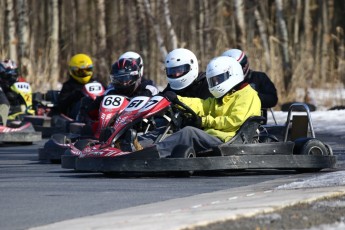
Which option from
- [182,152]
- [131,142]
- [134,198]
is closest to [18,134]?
[131,142]

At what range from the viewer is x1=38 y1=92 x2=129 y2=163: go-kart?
1448 centimetres

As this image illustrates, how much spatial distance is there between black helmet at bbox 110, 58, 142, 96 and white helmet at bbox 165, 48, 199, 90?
1.07 m

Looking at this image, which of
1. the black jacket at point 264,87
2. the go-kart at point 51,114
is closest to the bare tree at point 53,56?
the go-kart at point 51,114

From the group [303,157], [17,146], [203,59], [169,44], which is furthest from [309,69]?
[303,157]

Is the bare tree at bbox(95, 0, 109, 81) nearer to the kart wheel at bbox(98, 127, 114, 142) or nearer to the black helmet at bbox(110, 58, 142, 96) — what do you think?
the black helmet at bbox(110, 58, 142, 96)

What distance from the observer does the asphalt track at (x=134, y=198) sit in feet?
26.8

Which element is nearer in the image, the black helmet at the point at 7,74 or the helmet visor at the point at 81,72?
the helmet visor at the point at 81,72

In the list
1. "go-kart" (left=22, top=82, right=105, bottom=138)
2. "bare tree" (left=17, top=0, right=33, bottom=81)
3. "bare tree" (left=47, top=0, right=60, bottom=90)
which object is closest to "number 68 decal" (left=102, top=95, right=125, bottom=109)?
"go-kart" (left=22, top=82, right=105, bottom=138)

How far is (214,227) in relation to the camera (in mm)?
7652

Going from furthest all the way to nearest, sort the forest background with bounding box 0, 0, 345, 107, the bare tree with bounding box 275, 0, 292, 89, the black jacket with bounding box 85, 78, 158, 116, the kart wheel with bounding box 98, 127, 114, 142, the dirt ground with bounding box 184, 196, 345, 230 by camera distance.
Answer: the forest background with bounding box 0, 0, 345, 107
the bare tree with bounding box 275, 0, 292, 89
the black jacket with bounding box 85, 78, 158, 116
the kart wheel with bounding box 98, 127, 114, 142
the dirt ground with bounding box 184, 196, 345, 230

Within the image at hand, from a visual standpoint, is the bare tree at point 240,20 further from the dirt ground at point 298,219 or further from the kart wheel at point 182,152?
the dirt ground at point 298,219

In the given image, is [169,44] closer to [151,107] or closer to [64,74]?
[64,74]

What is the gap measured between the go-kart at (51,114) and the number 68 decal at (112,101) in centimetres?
311

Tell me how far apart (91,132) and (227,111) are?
288 centimetres
